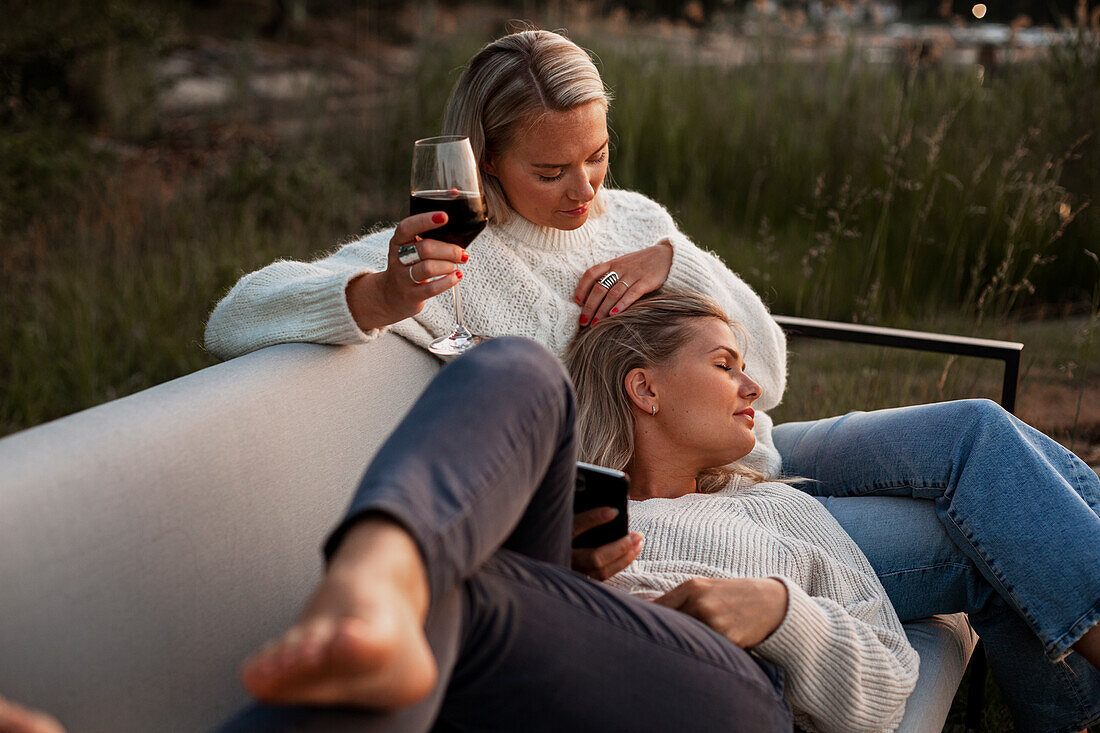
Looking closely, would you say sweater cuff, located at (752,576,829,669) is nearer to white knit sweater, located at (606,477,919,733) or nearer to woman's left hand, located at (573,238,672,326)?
white knit sweater, located at (606,477,919,733)

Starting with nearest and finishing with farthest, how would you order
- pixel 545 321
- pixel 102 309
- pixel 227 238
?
pixel 545 321, pixel 102 309, pixel 227 238

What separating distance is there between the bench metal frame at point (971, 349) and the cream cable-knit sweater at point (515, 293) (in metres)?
0.20

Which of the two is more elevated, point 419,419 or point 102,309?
point 419,419

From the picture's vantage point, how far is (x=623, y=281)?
2.41 metres

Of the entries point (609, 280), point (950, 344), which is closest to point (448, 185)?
point (609, 280)

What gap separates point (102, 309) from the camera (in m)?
4.44

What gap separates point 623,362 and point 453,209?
622 mm

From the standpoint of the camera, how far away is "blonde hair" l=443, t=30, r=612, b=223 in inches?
89.0

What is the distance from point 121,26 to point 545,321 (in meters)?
5.71

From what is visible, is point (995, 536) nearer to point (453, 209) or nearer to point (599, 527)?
point (599, 527)

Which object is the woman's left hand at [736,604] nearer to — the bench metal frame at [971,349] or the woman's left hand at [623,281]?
the woman's left hand at [623,281]

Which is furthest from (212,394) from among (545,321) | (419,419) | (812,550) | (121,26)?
(121,26)

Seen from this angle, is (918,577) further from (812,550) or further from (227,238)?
(227,238)

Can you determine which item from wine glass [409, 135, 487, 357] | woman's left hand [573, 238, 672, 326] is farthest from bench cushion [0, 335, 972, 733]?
woman's left hand [573, 238, 672, 326]
